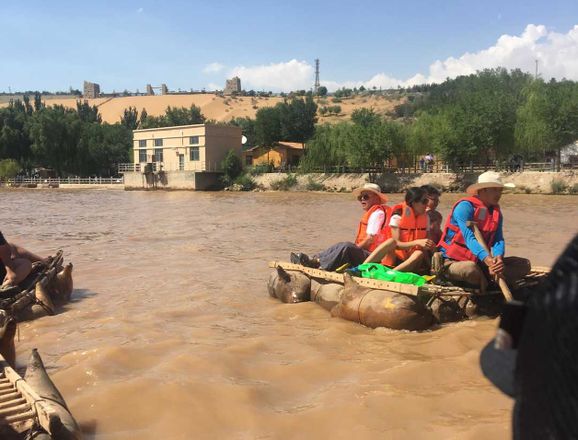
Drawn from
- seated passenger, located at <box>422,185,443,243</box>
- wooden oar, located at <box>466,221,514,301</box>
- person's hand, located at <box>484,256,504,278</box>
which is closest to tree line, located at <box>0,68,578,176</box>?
seated passenger, located at <box>422,185,443,243</box>

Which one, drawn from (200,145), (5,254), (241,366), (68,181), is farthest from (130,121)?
(241,366)

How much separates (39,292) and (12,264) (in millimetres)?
511

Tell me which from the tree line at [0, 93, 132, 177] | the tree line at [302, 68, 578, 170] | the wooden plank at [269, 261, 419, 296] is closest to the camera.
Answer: the wooden plank at [269, 261, 419, 296]

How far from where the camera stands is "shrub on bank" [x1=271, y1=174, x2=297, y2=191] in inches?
2002

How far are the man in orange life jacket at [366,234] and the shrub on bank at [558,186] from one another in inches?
1227

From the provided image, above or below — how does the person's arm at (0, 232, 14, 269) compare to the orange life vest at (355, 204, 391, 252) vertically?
below

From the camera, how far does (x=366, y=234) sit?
25.8 ft

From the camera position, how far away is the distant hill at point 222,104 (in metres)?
122

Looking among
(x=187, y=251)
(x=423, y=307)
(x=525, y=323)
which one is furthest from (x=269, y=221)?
(x=525, y=323)

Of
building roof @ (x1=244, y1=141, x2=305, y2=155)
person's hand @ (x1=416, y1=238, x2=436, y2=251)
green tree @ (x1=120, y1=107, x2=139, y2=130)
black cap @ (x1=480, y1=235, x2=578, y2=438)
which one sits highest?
green tree @ (x1=120, y1=107, x2=139, y2=130)

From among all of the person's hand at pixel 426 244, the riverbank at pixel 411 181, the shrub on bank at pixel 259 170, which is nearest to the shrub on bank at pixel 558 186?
the riverbank at pixel 411 181

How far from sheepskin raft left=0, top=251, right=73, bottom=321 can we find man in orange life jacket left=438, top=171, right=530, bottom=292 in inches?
209

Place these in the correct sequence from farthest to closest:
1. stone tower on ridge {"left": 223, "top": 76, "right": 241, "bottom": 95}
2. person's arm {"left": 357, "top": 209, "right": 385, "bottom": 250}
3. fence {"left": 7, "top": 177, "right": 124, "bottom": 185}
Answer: stone tower on ridge {"left": 223, "top": 76, "right": 241, "bottom": 95}
fence {"left": 7, "top": 177, "right": 124, "bottom": 185}
person's arm {"left": 357, "top": 209, "right": 385, "bottom": 250}

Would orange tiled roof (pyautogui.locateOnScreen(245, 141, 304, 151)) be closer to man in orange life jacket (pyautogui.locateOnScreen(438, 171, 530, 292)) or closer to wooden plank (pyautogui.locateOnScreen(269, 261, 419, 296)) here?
wooden plank (pyautogui.locateOnScreen(269, 261, 419, 296))
